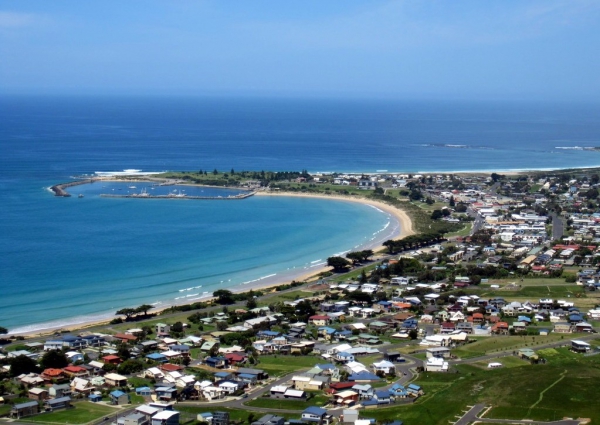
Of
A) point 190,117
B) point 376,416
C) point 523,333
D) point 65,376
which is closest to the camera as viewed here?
point 376,416

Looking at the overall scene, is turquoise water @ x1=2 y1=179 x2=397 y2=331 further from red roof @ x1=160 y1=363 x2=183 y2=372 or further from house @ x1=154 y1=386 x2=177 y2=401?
house @ x1=154 y1=386 x2=177 y2=401

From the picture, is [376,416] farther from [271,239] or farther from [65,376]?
[271,239]

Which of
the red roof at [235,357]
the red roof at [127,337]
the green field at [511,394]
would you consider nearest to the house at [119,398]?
the red roof at [235,357]

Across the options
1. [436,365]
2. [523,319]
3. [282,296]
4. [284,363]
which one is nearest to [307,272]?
[282,296]

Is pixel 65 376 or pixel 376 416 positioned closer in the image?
pixel 376 416

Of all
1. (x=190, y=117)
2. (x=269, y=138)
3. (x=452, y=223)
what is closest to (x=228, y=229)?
(x=452, y=223)

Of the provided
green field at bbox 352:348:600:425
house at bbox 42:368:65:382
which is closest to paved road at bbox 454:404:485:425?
green field at bbox 352:348:600:425

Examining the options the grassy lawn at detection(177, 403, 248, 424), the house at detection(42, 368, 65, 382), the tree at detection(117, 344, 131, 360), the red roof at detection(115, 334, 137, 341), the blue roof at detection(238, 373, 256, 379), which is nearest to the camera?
the grassy lawn at detection(177, 403, 248, 424)
